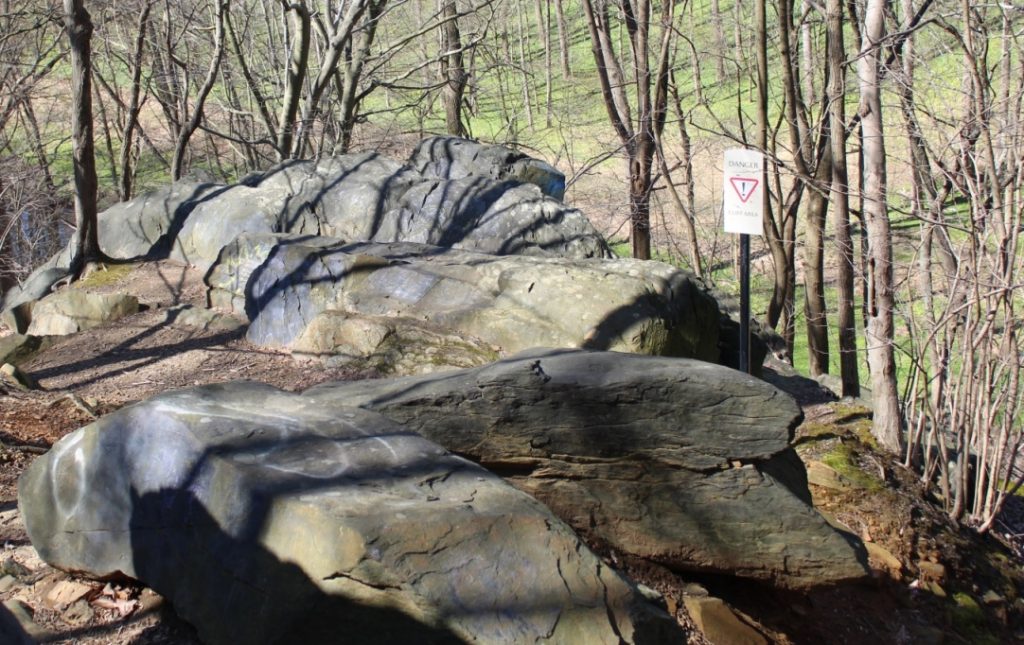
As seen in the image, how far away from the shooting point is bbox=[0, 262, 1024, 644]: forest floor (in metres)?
3.55

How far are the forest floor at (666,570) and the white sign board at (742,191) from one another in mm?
1818

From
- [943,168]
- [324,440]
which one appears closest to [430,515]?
[324,440]

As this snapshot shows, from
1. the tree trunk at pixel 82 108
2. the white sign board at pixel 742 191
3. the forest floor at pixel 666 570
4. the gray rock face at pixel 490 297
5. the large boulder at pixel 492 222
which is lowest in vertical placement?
the forest floor at pixel 666 570

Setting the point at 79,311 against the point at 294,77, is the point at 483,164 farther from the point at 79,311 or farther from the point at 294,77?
the point at 79,311

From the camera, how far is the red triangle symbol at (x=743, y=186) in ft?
21.9

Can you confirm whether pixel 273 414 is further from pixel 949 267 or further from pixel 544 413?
pixel 949 267

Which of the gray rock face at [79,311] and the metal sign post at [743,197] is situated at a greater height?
the metal sign post at [743,197]

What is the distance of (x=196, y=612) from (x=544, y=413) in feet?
6.16

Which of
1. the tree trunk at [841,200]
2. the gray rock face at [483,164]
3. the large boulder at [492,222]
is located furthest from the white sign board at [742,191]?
the gray rock face at [483,164]

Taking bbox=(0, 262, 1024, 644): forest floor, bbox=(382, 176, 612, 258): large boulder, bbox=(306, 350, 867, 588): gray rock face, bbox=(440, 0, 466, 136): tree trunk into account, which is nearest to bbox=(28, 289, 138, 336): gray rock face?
bbox=(0, 262, 1024, 644): forest floor

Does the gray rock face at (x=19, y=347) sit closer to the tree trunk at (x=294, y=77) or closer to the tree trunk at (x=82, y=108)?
the tree trunk at (x=82, y=108)

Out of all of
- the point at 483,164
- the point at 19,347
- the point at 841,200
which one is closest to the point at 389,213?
the point at 483,164

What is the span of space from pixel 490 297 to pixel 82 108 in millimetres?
4505

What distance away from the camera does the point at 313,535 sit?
2994 mm
